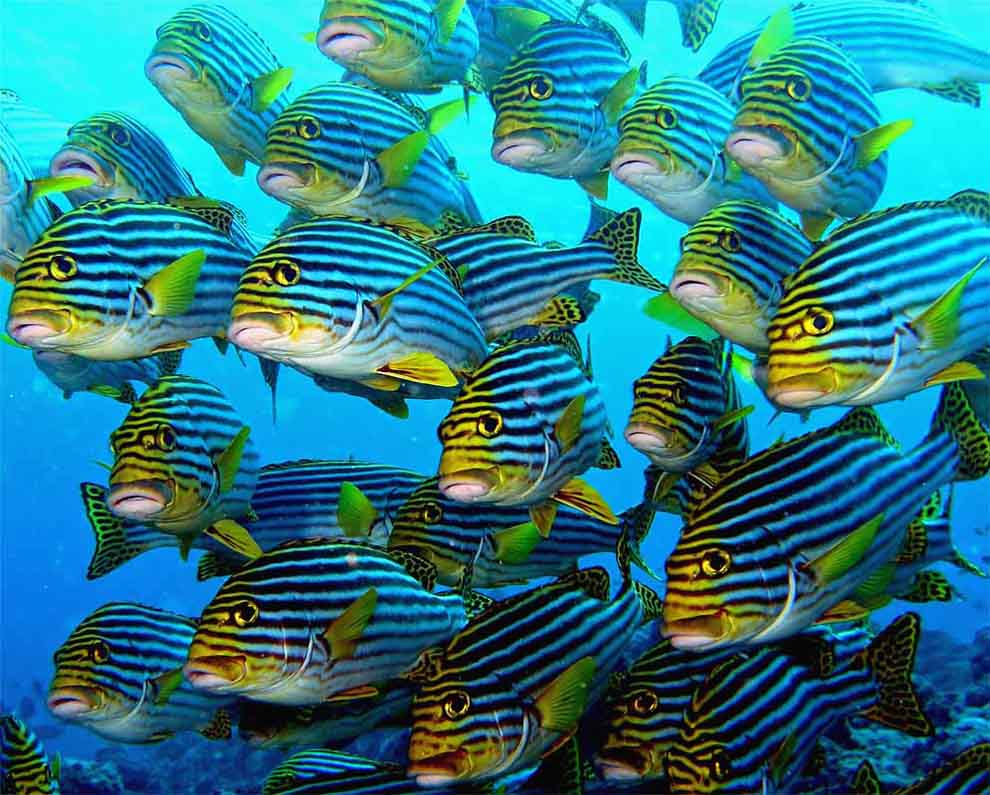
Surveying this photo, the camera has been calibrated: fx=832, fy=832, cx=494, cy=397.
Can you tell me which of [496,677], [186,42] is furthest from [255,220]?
[496,677]

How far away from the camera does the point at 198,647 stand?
3.59 metres

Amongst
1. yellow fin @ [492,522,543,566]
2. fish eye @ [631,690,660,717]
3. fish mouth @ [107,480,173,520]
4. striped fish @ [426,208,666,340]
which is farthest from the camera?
striped fish @ [426,208,666,340]

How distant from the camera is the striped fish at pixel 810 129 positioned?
4445mm

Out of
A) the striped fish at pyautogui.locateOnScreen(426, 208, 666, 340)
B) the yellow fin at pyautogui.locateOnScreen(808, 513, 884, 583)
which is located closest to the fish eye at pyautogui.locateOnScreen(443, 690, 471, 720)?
the yellow fin at pyautogui.locateOnScreen(808, 513, 884, 583)

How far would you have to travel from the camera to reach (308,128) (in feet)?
15.6

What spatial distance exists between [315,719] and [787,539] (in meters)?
2.78

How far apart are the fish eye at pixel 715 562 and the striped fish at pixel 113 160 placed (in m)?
4.27

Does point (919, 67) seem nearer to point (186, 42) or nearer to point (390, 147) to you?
point (390, 147)

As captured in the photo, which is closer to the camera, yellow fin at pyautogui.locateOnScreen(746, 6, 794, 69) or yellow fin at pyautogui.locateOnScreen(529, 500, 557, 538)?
yellow fin at pyautogui.locateOnScreen(529, 500, 557, 538)

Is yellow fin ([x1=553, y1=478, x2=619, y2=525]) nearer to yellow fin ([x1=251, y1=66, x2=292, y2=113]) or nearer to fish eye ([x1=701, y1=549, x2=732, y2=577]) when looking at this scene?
fish eye ([x1=701, y1=549, x2=732, y2=577])

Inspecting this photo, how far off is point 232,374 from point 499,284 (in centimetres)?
6067

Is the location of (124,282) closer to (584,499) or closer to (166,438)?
(166,438)

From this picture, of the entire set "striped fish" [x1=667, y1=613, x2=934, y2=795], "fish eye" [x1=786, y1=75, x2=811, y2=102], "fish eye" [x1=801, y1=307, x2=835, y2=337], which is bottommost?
"striped fish" [x1=667, y1=613, x2=934, y2=795]

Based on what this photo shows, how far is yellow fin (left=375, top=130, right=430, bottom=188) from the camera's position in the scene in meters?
4.91
